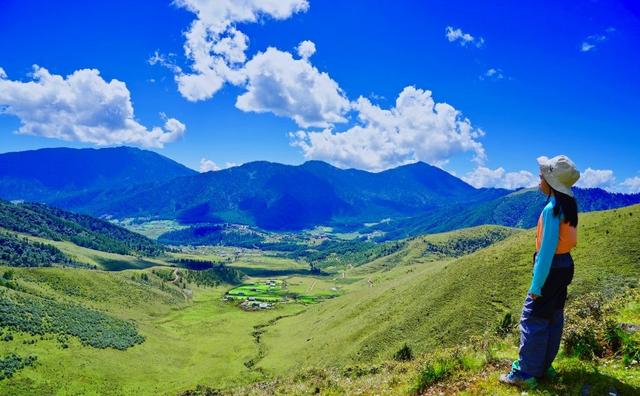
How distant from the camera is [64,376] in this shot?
10412 cm

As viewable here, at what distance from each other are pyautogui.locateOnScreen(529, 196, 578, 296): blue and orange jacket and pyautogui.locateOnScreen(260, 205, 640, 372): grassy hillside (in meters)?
52.6

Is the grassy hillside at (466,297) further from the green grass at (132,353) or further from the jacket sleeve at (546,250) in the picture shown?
the jacket sleeve at (546,250)

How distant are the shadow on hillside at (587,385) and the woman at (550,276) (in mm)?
341

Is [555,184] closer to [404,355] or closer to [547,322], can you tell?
[547,322]

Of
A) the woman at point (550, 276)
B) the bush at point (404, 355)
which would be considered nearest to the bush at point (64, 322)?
the bush at point (404, 355)

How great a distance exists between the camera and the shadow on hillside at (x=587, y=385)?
33.3ft

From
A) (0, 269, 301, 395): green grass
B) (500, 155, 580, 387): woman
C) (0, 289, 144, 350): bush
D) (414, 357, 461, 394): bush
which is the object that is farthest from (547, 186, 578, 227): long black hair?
(0, 289, 144, 350): bush

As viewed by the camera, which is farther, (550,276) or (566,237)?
(550,276)

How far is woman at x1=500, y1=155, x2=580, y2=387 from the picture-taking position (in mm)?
10891

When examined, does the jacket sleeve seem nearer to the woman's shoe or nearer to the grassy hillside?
the woman's shoe

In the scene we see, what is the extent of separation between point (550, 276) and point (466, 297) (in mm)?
75689

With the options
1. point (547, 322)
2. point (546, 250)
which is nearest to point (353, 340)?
point (547, 322)

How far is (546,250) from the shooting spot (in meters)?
10.9

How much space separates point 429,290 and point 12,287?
462 feet
